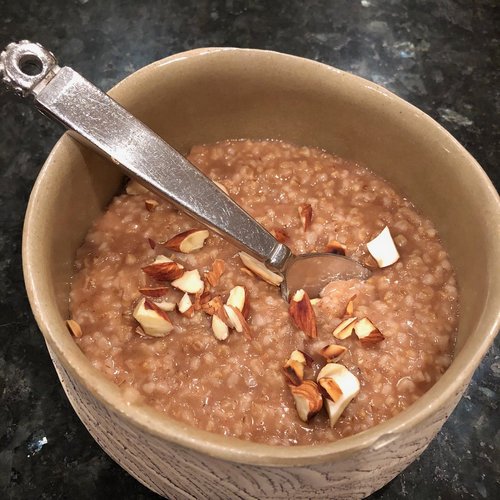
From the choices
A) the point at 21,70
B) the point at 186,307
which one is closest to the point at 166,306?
the point at 186,307

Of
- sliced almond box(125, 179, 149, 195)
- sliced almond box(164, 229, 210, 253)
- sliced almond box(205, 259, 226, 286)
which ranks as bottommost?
sliced almond box(205, 259, 226, 286)

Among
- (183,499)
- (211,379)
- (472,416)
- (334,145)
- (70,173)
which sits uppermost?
(70,173)

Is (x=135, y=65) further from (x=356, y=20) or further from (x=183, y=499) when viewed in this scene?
(x=183, y=499)

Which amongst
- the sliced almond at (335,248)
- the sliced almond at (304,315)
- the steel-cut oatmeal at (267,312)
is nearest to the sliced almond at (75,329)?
the steel-cut oatmeal at (267,312)

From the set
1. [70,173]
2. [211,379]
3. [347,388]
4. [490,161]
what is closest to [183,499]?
[211,379]

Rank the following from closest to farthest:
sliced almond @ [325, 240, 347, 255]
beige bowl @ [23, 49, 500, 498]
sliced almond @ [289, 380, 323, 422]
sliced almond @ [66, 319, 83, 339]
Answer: beige bowl @ [23, 49, 500, 498]
sliced almond @ [289, 380, 323, 422]
sliced almond @ [66, 319, 83, 339]
sliced almond @ [325, 240, 347, 255]

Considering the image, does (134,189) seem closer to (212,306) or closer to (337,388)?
(212,306)

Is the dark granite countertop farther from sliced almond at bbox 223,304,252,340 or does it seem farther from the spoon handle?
the spoon handle

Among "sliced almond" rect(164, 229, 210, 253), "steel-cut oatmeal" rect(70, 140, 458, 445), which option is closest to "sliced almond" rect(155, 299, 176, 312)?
"steel-cut oatmeal" rect(70, 140, 458, 445)
